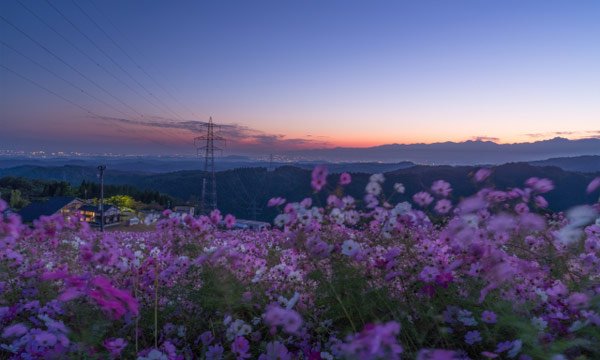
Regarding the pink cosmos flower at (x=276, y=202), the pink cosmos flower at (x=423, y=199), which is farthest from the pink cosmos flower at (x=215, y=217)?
the pink cosmos flower at (x=423, y=199)

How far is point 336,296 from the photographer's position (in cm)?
183

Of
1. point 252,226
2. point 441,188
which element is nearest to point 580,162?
point 252,226

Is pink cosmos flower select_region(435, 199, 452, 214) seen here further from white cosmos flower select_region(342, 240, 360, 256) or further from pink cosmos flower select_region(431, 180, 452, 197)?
white cosmos flower select_region(342, 240, 360, 256)

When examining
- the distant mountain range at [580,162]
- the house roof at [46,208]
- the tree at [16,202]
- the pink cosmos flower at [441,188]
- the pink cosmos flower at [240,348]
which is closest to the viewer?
the pink cosmos flower at [240,348]

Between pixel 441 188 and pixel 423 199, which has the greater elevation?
pixel 441 188

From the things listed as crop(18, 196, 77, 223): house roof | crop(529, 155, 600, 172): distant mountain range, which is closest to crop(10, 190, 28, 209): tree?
crop(18, 196, 77, 223): house roof

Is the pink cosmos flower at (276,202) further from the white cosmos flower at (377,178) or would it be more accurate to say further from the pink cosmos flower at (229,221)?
the pink cosmos flower at (229,221)

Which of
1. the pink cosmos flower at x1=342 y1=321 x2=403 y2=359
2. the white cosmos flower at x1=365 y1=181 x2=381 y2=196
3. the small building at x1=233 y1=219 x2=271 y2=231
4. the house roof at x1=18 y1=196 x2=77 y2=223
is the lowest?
the house roof at x1=18 y1=196 x2=77 y2=223

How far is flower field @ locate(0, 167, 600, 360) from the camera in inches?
79.3

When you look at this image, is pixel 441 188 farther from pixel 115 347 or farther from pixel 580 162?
pixel 580 162

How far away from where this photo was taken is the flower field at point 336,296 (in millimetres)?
2014

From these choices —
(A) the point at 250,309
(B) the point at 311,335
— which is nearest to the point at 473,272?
(B) the point at 311,335

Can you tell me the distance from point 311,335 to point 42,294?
7.83 feet

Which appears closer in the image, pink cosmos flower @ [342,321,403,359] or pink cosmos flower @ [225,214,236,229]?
pink cosmos flower @ [342,321,403,359]
